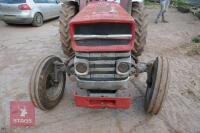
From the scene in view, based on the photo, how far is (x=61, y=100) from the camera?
5035mm

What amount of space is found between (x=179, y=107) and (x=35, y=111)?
2.52m

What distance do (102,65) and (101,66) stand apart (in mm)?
20

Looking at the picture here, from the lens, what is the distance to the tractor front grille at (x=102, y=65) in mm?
3697

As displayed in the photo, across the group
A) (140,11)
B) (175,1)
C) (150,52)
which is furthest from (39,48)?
(175,1)

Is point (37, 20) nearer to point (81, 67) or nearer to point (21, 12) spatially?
point (21, 12)

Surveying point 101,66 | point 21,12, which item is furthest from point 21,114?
point 21,12

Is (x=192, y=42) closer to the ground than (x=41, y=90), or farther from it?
closer to the ground

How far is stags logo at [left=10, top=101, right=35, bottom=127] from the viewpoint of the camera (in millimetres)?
4398

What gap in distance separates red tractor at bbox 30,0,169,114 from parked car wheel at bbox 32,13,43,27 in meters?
7.46

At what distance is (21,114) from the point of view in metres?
4.64

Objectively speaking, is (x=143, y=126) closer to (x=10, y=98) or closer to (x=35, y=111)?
(x=35, y=111)

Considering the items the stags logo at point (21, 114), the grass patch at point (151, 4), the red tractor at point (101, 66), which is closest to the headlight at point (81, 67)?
the red tractor at point (101, 66)

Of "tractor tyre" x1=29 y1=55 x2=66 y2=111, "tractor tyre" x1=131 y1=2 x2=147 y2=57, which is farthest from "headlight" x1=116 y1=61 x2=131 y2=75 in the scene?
"tractor tyre" x1=131 y1=2 x2=147 y2=57

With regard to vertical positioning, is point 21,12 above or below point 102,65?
below
